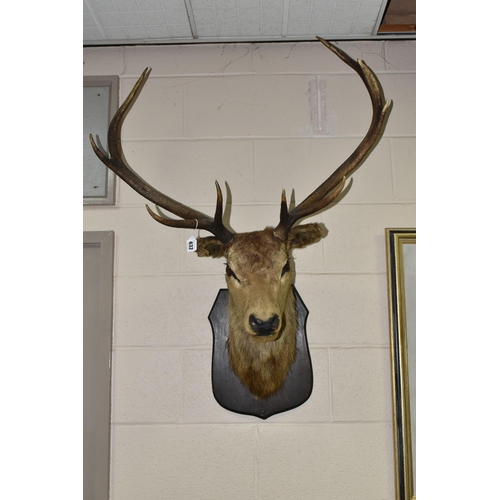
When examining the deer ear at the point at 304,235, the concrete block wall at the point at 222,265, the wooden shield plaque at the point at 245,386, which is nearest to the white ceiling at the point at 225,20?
the concrete block wall at the point at 222,265

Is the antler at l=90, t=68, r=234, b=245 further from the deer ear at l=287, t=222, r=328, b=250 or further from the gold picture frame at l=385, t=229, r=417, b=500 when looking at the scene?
the gold picture frame at l=385, t=229, r=417, b=500

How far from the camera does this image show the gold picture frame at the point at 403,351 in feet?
6.54

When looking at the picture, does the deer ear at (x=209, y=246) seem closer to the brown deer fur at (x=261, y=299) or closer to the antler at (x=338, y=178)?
the brown deer fur at (x=261, y=299)

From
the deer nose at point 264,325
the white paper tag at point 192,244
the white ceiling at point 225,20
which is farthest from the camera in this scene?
the white ceiling at point 225,20

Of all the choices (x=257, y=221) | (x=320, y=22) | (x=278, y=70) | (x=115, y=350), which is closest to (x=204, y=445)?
(x=115, y=350)

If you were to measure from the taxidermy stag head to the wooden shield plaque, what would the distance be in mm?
32

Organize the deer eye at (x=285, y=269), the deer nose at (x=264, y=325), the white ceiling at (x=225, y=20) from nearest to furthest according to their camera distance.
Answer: the deer nose at (x=264, y=325), the deer eye at (x=285, y=269), the white ceiling at (x=225, y=20)

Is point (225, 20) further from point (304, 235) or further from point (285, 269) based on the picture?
point (285, 269)

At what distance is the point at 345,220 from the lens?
2227mm

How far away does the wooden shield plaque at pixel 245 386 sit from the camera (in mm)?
2031

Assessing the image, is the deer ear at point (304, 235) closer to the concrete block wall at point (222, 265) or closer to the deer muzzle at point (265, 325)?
the concrete block wall at point (222, 265)

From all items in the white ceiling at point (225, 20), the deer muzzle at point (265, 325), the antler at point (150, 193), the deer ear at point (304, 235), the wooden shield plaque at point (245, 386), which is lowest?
the wooden shield plaque at point (245, 386)

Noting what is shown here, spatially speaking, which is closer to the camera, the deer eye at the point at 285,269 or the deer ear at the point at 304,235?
the deer eye at the point at 285,269

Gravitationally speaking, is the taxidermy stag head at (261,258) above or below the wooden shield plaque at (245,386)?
above
